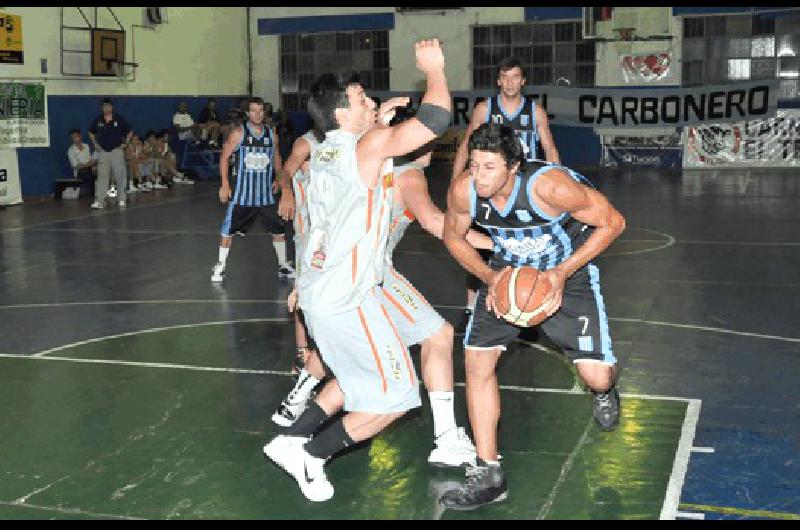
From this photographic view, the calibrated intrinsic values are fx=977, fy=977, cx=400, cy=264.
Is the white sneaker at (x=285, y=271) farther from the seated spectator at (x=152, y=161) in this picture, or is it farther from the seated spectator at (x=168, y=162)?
the seated spectator at (x=168, y=162)

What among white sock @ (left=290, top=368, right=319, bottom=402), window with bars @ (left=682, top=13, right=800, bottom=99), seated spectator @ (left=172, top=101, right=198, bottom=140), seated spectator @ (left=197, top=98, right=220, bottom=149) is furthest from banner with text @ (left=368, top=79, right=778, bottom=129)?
white sock @ (left=290, top=368, right=319, bottom=402)

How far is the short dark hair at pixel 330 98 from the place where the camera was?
15.4 ft

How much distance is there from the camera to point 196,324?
31.4 ft

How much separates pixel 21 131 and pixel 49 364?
16.5 metres

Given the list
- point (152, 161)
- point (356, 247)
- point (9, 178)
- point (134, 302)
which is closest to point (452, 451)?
point (356, 247)

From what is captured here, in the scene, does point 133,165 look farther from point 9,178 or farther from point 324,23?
point 324,23

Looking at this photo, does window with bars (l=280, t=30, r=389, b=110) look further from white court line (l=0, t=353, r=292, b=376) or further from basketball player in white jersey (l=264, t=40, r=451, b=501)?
basketball player in white jersey (l=264, t=40, r=451, b=501)

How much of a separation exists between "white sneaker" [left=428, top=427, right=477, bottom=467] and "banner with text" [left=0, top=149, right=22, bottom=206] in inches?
743

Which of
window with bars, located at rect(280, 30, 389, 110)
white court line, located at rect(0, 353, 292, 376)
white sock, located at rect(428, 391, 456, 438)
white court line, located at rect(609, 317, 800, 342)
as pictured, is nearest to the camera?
white sock, located at rect(428, 391, 456, 438)

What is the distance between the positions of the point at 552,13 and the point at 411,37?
472 cm

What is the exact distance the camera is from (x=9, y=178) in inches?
888

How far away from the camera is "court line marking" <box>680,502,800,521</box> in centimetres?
479

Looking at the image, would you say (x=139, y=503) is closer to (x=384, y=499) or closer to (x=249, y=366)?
(x=384, y=499)
